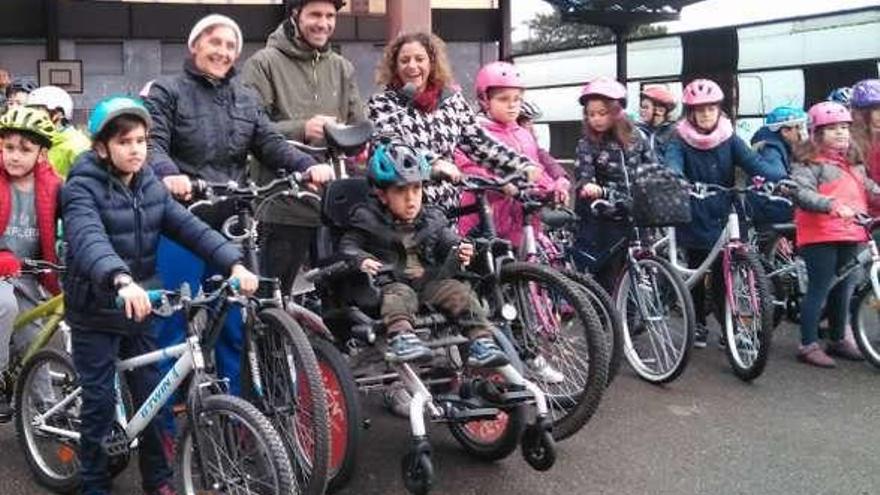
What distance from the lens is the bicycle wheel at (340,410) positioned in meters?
3.84

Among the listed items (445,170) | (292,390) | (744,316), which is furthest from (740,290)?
(292,390)

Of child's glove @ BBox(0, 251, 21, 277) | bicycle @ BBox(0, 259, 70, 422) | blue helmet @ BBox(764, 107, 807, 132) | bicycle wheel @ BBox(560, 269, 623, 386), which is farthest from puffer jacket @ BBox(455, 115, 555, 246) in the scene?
blue helmet @ BBox(764, 107, 807, 132)

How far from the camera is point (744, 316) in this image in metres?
6.06

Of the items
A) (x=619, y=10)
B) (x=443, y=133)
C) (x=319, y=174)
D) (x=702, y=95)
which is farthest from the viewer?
(x=619, y=10)

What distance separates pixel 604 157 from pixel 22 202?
338 centimetres

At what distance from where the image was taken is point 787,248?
24.0ft

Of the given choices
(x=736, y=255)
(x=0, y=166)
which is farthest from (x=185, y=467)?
(x=736, y=255)

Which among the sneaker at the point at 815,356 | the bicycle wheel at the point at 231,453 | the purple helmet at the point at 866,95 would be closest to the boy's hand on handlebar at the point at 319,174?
the bicycle wheel at the point at 231,453

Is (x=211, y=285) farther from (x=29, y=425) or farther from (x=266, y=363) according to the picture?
(x=29, y=425)

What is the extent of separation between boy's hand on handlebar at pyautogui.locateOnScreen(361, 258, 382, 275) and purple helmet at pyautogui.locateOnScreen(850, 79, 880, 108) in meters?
4.21

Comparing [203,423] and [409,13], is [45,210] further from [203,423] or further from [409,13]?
[409,13]

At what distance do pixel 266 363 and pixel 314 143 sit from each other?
138 centimetres

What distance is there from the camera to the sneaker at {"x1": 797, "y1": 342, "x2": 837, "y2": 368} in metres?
6.45

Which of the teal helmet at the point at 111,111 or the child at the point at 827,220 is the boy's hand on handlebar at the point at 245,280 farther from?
the child at the point at 827,220
